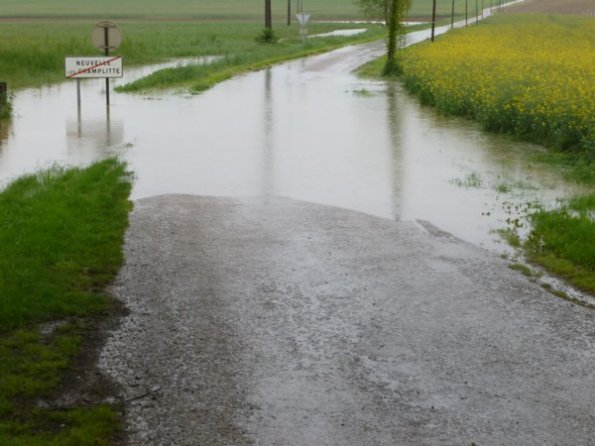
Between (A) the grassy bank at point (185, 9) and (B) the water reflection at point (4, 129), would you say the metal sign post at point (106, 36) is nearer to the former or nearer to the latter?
(B) the water reflection at point (4, 129)

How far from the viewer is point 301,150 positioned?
17.3 m

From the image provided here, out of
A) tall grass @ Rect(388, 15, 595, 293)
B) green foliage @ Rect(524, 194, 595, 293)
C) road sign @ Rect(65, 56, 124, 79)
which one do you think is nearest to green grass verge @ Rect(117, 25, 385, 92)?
road sign @ Rect(65, 56, 124, 79)

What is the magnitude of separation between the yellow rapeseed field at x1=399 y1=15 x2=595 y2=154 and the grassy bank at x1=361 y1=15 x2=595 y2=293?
0.02m

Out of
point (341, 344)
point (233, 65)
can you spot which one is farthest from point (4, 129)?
point (233, 65)

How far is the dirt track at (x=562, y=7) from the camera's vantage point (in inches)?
4509

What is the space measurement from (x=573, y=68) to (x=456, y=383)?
76.1ft

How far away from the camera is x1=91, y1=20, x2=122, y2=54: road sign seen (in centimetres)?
2367

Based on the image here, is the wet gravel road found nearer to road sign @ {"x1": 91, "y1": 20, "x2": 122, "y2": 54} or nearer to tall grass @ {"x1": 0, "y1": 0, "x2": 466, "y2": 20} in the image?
road sign @ {"x1": 91, "y1": 20, "x2": 122, "y2": 54}

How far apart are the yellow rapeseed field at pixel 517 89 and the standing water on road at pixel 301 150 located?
54 cm

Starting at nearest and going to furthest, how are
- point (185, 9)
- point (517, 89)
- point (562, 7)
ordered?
point (517, 89), point (562, 7), point (185, 9)

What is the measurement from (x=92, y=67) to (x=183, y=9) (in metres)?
108

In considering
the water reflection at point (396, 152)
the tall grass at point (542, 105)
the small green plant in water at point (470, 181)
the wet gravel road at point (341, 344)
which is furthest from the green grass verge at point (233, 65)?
the wet gravel road at point (341, 344)

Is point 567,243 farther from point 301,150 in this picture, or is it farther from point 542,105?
point 542,105

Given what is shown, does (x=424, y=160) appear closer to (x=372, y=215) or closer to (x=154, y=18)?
(x=372, y=215)
